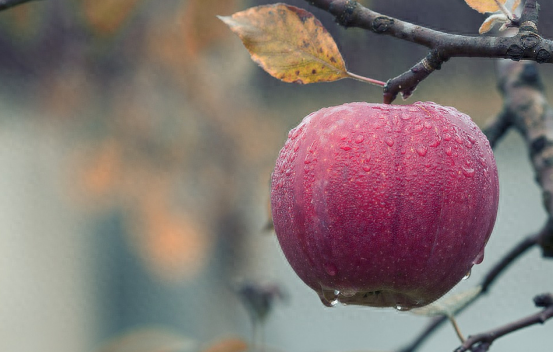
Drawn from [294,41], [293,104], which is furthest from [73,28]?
[294,41]

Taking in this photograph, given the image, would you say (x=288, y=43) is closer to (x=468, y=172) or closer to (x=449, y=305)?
(x=468, y=172)

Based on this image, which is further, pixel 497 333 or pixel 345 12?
pixel 497 333

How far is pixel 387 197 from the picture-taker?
12.8 inches

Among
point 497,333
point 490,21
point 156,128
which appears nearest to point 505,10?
point 490,21

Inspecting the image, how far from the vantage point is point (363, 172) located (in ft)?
1.07

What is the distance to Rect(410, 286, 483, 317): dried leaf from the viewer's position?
0.51m

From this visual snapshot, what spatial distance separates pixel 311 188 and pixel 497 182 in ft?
0.38

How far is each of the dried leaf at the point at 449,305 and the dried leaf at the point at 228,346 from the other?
0.72 feet

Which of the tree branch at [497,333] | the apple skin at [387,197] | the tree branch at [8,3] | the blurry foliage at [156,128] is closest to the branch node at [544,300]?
the tree branch at [497,333]

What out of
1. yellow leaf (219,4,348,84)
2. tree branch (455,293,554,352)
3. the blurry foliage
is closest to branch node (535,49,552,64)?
yellow leaf (219,4,348,84)

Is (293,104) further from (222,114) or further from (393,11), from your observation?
(393,11)

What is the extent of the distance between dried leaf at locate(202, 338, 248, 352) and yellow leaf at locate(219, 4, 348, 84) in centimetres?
36

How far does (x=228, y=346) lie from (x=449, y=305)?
0.78 ft

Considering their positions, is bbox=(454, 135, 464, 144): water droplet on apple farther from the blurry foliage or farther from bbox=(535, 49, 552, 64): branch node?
the blurry foliage
